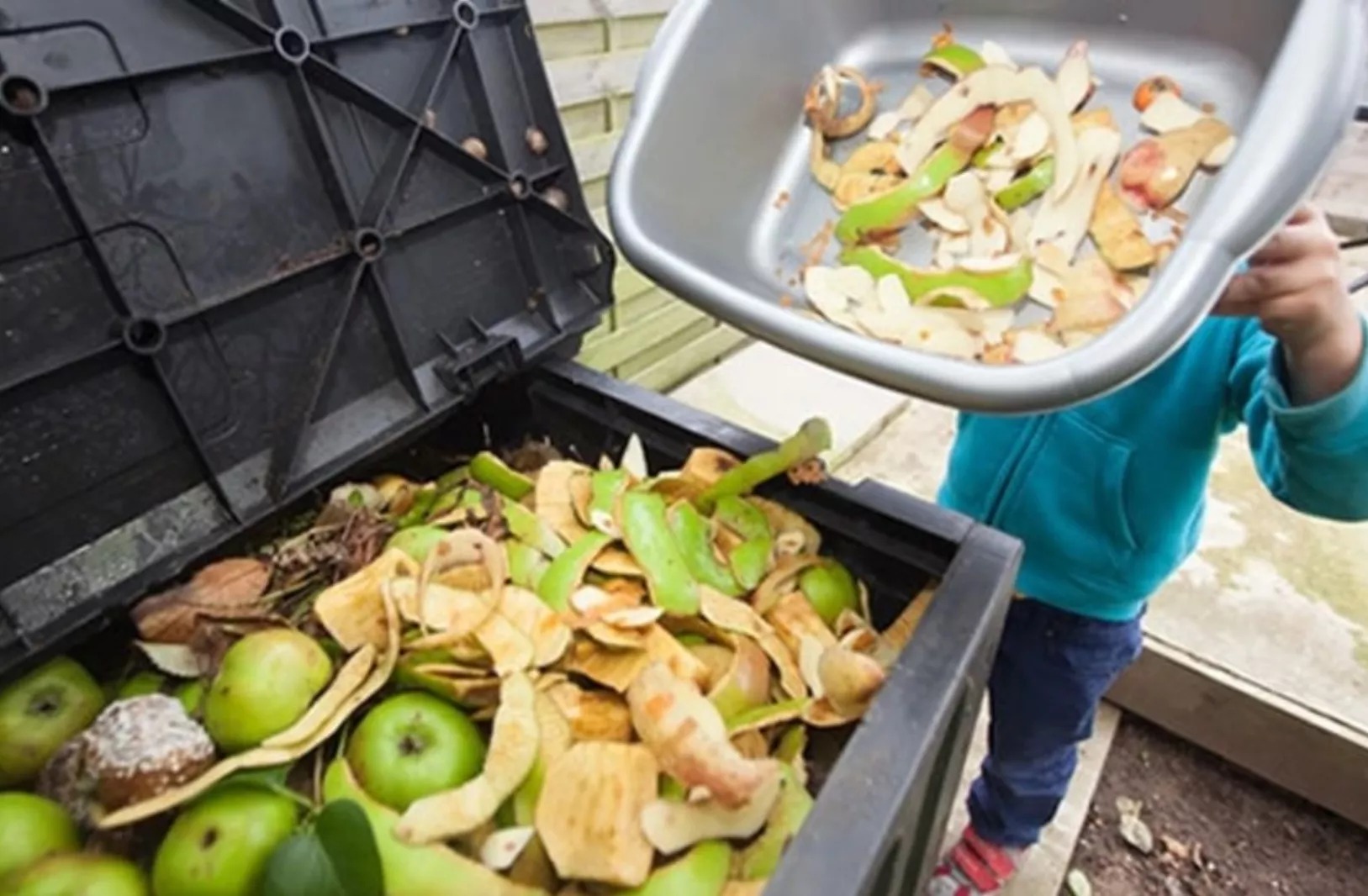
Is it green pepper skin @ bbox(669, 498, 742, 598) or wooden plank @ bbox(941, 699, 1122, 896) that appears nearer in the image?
green pepper skin @ bbox(669, 498, 742, 598)

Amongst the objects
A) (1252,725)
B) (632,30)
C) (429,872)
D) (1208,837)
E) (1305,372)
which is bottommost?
(1208,837)

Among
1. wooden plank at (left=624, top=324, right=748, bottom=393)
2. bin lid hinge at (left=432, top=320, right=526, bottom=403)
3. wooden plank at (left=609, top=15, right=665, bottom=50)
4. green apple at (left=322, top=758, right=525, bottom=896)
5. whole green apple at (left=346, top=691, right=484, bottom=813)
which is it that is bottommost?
wooden plank at (left=624, top=324, right=748, bottom=393)

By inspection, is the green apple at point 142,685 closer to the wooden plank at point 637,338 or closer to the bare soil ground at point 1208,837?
the wooden plank at point 637,338

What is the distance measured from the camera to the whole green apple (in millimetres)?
486

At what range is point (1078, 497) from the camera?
30.0 inches

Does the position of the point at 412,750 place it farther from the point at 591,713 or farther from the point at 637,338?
the point at 637,338

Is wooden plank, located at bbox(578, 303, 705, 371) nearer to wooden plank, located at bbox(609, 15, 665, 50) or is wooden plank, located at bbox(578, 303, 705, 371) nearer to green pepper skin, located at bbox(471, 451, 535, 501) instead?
wooden plank, located at bbox(609, 15, 665, 50)

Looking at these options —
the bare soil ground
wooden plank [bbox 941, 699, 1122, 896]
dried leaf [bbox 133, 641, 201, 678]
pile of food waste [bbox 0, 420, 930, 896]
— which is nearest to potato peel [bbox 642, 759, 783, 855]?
pile of food waste [bbox 0, 420, 930, 896]

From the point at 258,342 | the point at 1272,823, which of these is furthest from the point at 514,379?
the point at 1272,823

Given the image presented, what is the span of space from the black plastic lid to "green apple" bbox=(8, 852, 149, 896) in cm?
15

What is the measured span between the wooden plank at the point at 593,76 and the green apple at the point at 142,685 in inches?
38.4

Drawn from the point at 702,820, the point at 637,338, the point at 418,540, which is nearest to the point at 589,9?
the point at 637,338

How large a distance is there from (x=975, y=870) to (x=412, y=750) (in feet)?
2.75

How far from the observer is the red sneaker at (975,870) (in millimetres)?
1022
